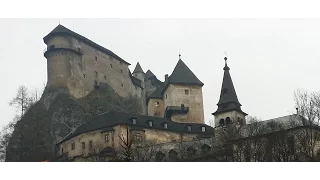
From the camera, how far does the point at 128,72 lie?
3784 inches

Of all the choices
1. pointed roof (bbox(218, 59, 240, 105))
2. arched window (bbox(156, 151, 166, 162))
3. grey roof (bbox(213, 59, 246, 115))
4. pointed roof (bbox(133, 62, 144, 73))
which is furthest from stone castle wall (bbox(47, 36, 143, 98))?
arched window (bbox(156, 151, 166, 162))

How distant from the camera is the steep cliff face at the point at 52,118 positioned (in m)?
66.8

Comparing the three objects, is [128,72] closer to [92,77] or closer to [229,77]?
[92,77]

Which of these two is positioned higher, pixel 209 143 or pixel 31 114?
pixel 31 114

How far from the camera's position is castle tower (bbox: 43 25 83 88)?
8175cm

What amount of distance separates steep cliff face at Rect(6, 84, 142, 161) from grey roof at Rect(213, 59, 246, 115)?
20.2 m

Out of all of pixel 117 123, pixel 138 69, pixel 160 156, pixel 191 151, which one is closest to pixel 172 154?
pixel 160 156

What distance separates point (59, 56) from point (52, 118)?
38.4 ft

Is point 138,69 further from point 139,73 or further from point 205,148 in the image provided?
point 205,148

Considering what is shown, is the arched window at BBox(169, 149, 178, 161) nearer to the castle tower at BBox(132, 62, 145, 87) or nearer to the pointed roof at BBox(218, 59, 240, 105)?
the pointed roof at BBox(218, 59, 240, 105)

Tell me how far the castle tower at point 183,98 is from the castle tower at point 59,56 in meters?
15.5
